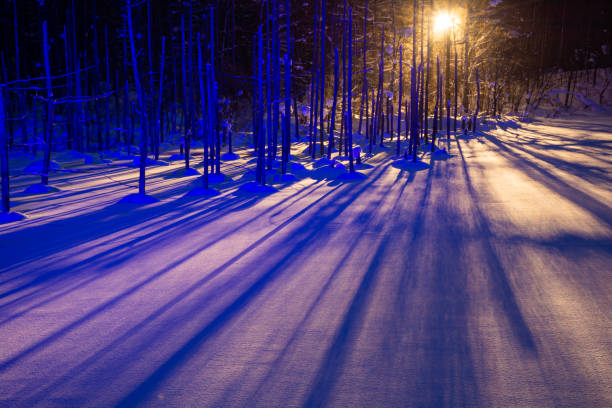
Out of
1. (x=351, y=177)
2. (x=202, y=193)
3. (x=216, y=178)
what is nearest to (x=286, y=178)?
(x=351, y=177)

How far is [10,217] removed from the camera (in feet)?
26.7

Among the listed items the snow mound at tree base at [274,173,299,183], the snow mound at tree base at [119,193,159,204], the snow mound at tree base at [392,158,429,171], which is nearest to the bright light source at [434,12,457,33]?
the snow mound at tree base at [392,158,429,171]

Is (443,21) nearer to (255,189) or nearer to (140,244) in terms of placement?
(255,189)

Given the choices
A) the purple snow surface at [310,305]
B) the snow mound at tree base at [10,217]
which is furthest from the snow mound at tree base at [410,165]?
the snow mound at tree base at [10,217]

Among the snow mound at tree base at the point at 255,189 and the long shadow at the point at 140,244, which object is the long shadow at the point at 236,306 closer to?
the long shadow at the point at 140,244

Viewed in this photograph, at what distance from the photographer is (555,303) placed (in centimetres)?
437

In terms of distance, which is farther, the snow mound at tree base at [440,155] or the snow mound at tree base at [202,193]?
the snow mound at tree base at [440,155]

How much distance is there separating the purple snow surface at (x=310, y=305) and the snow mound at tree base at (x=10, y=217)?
0.84ft

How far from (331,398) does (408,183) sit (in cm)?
991

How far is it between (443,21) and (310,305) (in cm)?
3316

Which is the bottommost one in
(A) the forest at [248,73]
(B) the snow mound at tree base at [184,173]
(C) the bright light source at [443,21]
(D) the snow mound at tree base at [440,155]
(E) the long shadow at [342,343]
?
(E) the long shadow at [342,343]

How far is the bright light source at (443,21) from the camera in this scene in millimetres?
32056

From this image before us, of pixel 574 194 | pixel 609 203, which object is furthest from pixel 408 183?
pixel 609 203

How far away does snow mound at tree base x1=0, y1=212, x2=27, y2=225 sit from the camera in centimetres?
801
